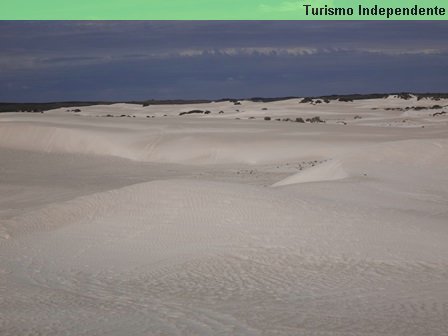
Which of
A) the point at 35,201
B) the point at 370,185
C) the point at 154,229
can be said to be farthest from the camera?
the point at 35,201

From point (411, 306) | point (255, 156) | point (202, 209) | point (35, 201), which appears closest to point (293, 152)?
point (255, 156)

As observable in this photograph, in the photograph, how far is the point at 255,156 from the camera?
2872 cm

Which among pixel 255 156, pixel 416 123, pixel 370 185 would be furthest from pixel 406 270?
pixel 416 123

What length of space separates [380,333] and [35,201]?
1403 cm

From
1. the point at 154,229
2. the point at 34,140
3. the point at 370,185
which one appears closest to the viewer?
the point at 154,229

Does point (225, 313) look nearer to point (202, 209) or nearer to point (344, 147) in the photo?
point (202, 209)

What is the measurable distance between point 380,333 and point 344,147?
23.0 meters

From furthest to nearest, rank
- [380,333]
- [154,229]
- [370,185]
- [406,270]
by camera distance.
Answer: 1. [370,185]
2. [154,229]
3. [406,270]
4. [380,333]

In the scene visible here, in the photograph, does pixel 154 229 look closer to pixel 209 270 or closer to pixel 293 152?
pixel 209 270

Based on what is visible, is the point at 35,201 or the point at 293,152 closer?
the point at 35,201

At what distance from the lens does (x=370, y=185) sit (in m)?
15.8

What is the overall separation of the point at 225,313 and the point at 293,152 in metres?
22.0

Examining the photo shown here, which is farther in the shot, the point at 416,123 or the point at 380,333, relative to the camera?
the point at 416,123

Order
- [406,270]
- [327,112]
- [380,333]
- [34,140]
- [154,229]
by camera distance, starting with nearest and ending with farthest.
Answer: [380,333] < [406,270] < [154,229] < [34,140] < [327,112]
